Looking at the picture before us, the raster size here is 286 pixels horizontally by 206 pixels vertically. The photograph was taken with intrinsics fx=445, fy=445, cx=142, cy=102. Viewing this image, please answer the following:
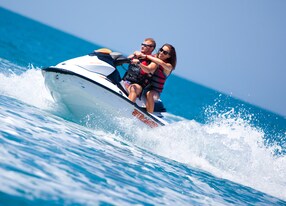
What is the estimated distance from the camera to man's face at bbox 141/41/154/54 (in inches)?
269

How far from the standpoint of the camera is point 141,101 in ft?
23.2

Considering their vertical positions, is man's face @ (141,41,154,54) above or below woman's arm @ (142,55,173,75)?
Result: above

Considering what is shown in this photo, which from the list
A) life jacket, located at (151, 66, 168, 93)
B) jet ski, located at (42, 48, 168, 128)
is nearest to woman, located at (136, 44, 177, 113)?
life jacket, located at (151, 66, 168, 93)

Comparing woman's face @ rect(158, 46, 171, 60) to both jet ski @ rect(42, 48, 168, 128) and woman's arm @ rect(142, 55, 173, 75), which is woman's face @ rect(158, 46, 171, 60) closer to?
woman's arm @ rect(142, 55, 173, 75)

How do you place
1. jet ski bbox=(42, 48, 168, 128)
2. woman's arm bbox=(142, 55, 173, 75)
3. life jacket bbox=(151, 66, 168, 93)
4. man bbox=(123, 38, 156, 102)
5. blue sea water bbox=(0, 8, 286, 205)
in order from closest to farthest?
blue sea water bbox=(0, 8, 286, 205)
jet ski bbox=(42, 48, 168, 128)
woman's arm bbox=(142, 55, 173, 75)
man bbox=(123, 38, 156, 102)
life jacket bbox=(151, 66, 168, 93)

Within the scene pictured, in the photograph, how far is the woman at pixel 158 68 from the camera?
6.66 metres

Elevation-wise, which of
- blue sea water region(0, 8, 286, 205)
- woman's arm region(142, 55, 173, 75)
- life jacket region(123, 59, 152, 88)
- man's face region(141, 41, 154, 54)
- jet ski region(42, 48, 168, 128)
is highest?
man's face region(141, 41, 154, 54)

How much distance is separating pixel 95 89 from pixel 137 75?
87 centimetres

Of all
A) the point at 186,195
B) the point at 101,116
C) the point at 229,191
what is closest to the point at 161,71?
the point at 101,116

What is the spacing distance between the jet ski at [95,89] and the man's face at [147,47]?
29 centimetres

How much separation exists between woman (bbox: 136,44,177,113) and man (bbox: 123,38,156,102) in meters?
0.11

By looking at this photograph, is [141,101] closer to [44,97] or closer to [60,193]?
[44,97]

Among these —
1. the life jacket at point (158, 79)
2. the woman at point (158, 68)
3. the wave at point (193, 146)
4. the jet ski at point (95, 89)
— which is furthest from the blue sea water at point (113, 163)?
the life jacket at point (158, 79)

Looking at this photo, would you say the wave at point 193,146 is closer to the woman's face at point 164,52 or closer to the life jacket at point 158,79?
Result: the life jacket at point 158,79
